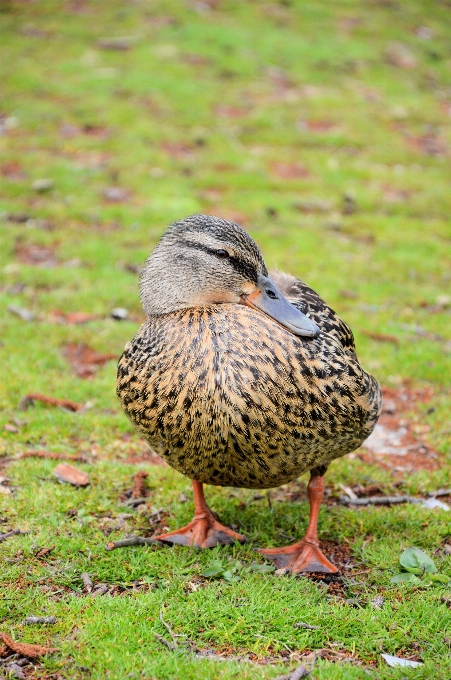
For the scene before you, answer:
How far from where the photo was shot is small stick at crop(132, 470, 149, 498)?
4246 millimetres

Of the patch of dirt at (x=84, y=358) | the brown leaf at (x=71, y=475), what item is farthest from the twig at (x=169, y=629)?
the patch of dirt at (x=84, y=358)

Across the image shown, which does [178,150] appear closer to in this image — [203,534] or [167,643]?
[203,534]

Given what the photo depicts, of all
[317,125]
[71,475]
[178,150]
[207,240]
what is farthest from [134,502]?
[317,125]

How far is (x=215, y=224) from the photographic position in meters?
3.60

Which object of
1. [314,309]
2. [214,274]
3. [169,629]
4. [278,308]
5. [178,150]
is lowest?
[178,150]

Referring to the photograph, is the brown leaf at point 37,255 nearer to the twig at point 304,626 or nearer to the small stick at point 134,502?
the small stick at point 134,502

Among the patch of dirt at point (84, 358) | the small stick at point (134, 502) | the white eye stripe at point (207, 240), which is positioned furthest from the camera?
the patch of dirt at point (84, 358)

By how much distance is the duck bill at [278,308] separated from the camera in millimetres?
3441

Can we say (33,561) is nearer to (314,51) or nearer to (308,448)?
(308,448)

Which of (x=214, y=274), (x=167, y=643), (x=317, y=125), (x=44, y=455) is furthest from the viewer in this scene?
(x=317, y=125)

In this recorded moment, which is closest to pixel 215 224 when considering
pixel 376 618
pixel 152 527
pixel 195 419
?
pixel 195 419

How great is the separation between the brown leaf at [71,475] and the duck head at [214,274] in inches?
44.8

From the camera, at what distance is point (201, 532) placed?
3865 millimetres

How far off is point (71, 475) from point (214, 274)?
4.86 feet
